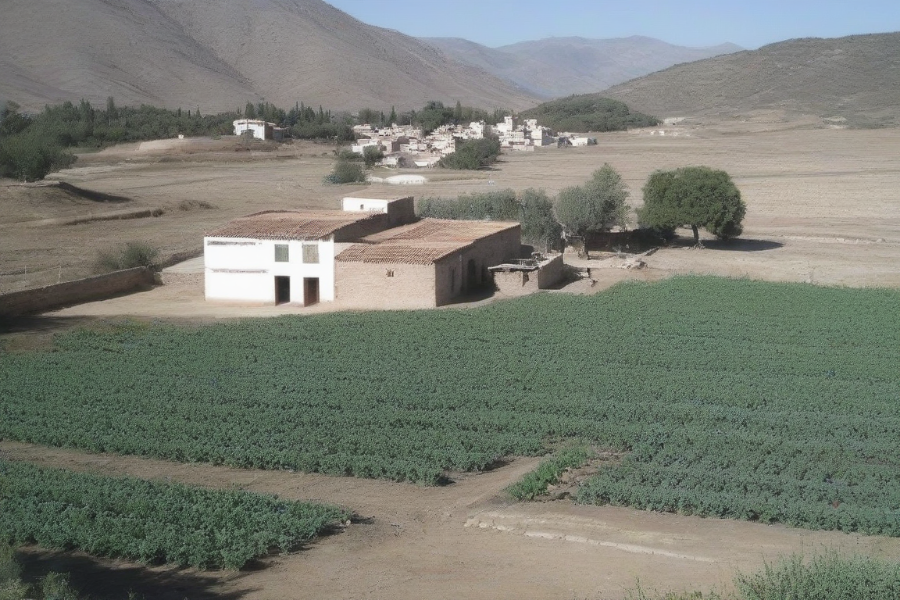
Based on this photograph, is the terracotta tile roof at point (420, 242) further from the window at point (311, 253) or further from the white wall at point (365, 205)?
the white wall at point (365, 205)

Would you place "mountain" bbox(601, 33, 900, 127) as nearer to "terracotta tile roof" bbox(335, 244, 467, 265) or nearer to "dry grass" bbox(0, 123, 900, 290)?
"dry grass" bbox(0, 123, 900, 290)

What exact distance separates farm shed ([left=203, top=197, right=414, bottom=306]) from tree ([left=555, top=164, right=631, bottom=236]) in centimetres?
1088

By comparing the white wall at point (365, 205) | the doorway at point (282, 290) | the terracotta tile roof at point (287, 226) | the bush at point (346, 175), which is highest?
the bush at point (346, 175)

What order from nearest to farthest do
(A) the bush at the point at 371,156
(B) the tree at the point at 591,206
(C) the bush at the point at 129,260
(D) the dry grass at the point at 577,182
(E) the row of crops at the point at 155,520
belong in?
(E) the row of crops at the point at 155,520
(C) the bush at the point at 129,260
(D) the dry grass at the point at 577,182
(B) the tree at the point at 591,206
(A) the bush at the point at 371,156

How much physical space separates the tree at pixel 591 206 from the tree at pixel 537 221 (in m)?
0.43

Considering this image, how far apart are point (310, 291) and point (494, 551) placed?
62.2ft

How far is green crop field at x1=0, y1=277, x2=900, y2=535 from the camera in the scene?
13.9 m

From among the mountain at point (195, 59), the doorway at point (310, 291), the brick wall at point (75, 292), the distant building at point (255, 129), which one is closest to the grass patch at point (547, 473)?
the doorway at point (310, 291)

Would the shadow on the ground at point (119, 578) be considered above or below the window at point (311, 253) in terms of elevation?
below

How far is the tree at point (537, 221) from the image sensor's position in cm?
3912

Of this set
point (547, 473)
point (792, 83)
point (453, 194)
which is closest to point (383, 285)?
point (547, 473)

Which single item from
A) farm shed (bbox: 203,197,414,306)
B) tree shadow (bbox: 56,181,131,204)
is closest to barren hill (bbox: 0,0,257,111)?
tree shadow (bbox: 56,181,131,204)

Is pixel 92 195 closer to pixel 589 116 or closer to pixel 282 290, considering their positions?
pixel 282 290

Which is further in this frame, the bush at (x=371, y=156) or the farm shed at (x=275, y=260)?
the bush at (x=371, y=156)
